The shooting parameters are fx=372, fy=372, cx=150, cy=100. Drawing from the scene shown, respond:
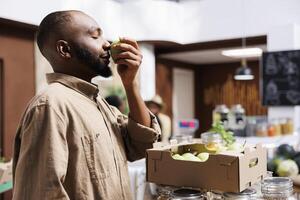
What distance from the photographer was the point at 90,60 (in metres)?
1.11

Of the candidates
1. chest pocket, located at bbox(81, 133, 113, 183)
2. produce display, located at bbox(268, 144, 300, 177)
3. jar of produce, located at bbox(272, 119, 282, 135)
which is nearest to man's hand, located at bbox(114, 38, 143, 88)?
chest pocket, located at bbox(81, 133, 113, 183)

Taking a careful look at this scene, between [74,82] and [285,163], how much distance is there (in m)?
1.16

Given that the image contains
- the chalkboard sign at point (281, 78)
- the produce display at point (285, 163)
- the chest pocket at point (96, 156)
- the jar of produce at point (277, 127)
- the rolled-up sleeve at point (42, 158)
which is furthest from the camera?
the chalkboard sign at point (281, 78)

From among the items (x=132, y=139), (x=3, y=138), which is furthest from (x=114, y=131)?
(x=3, y=138)

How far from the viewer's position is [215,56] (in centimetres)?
667

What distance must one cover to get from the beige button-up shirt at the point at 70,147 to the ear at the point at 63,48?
6 centimetres

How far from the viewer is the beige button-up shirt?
3.01ft

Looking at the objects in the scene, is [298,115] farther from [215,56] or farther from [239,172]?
[239,172]

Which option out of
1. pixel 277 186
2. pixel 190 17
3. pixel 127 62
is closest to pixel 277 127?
pixel 190 17

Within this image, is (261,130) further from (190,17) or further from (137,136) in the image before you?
(137,136)

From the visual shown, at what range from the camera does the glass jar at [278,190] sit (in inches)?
44.7

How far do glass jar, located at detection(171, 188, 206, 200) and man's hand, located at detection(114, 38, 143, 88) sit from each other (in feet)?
1.23

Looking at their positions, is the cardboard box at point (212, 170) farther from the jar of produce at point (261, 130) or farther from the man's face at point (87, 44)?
the jar of produce at point (261, 130)

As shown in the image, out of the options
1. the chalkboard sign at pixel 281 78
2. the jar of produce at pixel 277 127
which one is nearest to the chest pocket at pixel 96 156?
the jar of produce at pixel 277 127
